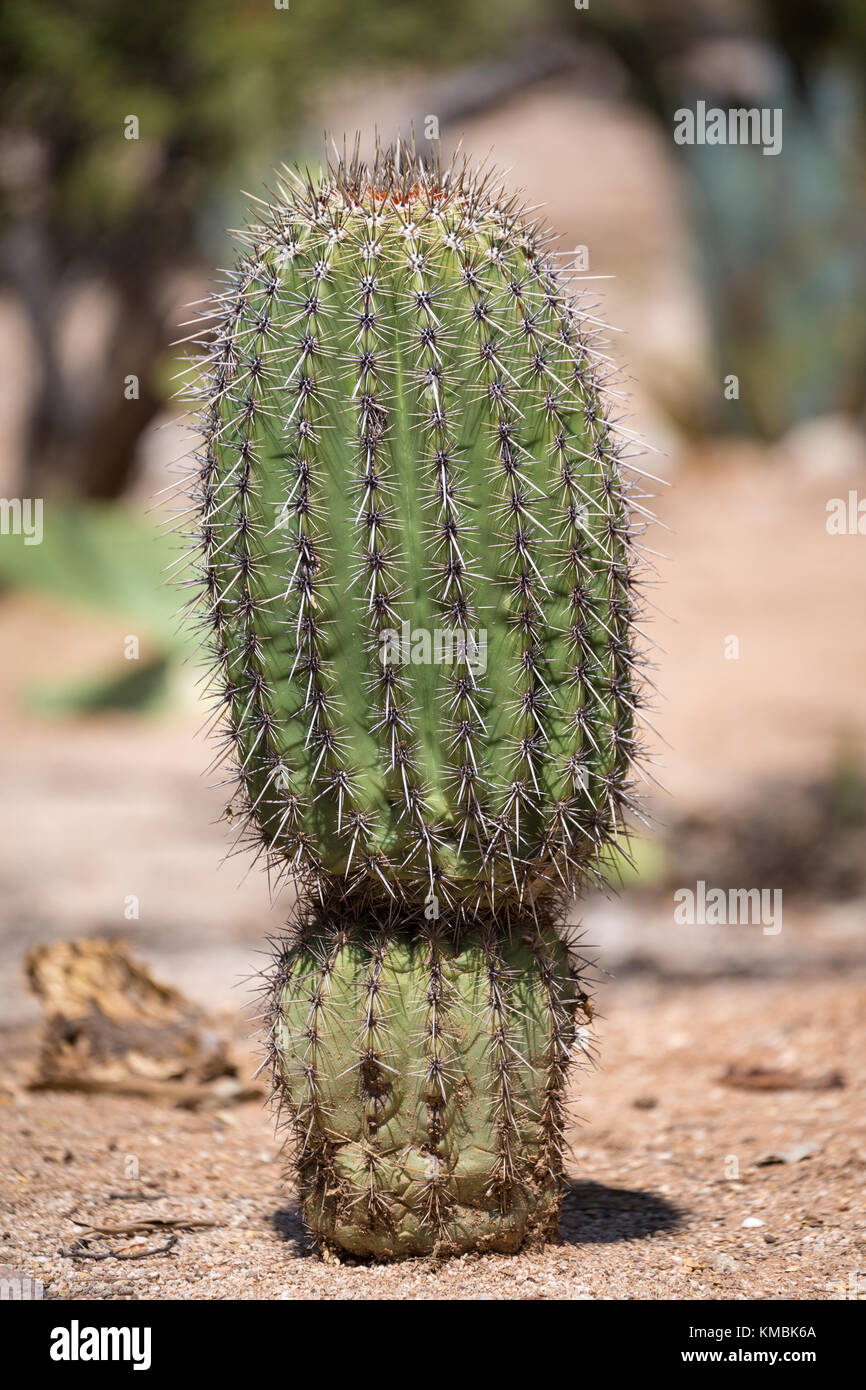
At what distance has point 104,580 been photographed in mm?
9859

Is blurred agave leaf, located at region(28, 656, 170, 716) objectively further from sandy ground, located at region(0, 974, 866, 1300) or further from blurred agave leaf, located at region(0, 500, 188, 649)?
sandy ground, located at region(0, 974, 866, 1300)

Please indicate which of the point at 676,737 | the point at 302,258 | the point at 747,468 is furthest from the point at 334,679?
the point at 747,468

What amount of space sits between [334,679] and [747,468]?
13.7 metres

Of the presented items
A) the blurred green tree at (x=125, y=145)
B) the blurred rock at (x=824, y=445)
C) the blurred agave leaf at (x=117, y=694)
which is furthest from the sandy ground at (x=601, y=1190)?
the blurred rock at (x=824, y=445)

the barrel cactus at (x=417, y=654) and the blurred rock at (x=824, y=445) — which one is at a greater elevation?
the blurred rock at (x=824, y=445)

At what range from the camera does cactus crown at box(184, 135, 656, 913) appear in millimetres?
2953

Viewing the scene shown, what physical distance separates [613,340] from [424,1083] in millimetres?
3700

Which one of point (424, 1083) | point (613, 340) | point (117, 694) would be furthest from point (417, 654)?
point (117, 694)

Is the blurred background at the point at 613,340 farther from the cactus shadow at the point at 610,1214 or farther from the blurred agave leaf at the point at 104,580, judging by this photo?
the cactus shadow at the point at 610,1214

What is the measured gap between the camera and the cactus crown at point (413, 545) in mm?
2953

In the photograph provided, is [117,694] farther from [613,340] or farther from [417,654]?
[417,654]

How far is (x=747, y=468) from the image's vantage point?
626 inches

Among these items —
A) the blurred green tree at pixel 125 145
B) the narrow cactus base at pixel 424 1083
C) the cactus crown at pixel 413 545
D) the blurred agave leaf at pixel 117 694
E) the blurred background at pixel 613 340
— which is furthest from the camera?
the blurred green tree at pixel 125 145

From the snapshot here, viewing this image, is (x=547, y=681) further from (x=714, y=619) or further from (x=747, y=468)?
(x=747, y=468)
